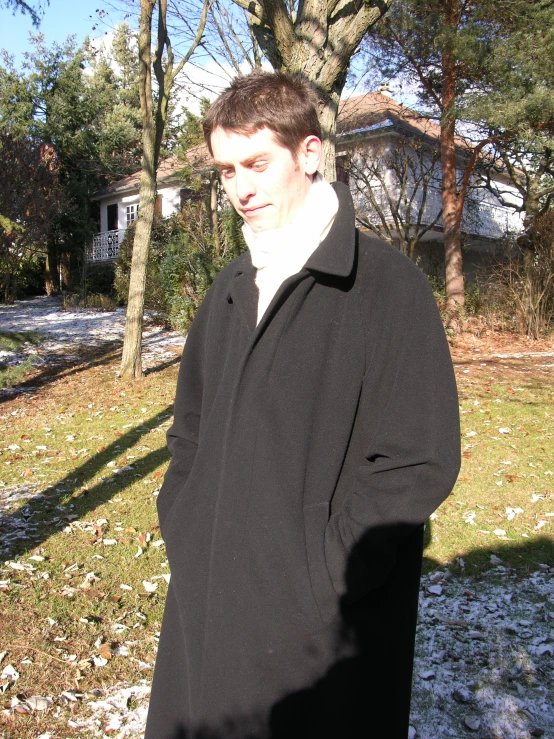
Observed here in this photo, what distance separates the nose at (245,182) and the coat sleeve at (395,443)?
0.43 meters

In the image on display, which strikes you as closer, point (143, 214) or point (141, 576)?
point (141, 576)

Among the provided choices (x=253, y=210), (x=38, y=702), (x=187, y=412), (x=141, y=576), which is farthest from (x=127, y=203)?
(x=253, y=210)

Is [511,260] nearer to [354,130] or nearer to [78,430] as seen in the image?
[354,130]

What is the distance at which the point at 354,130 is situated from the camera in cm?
2031

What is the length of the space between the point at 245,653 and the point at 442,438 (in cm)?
68

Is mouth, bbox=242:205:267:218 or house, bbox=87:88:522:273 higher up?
house, bbox=87:88:522:273

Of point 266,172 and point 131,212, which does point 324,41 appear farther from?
point 131,212

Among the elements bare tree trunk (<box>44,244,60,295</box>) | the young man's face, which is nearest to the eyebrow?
the young man's face

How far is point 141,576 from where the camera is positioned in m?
4.68

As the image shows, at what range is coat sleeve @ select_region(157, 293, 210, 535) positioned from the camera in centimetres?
192

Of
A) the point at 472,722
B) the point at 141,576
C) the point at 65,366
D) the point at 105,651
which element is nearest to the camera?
the point at 472,722

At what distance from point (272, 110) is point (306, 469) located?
87 cm

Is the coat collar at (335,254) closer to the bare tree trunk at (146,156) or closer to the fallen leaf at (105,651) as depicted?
the fallen leaf at (105,651)

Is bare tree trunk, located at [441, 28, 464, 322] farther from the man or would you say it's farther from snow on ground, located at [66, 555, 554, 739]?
the man
